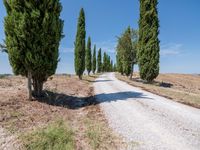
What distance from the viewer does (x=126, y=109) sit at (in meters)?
11.0

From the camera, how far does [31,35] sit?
11.6 metres

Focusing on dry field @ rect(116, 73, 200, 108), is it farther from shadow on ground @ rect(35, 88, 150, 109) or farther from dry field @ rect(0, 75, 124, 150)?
dry field @ rect(0, 75, 124, 150)

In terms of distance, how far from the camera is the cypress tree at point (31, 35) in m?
11.4

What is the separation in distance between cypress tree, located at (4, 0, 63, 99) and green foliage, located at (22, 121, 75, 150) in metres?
5.48

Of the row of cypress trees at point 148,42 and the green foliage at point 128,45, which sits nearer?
the row of cypress trees at point 148,42

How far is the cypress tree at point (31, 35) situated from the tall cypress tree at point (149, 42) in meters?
19.2

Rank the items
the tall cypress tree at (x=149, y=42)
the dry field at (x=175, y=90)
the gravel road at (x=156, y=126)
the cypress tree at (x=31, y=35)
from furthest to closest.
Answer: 1. the tall cypress tree at (x=149, y=42)
2. the dry field at (x=175, y=90)
3. the cypress tree at (x=31, y=35)
4. the gravel road at (x=156, y=126)

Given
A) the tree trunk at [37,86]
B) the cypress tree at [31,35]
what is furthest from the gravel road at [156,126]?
the cypress tree at [31,35]

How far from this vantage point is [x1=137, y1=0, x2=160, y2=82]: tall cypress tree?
29.3 m

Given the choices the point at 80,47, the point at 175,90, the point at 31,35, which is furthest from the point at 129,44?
the point at 31,35

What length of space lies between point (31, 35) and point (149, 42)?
21.0 m

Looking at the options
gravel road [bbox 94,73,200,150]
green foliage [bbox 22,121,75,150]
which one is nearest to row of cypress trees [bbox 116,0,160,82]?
gravel road [bbox 94,73,200,150]

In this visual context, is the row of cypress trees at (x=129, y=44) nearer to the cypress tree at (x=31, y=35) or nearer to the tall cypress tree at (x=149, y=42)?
the tall cypress tree at (x=149, y=42)

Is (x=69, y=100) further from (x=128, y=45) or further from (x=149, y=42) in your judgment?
(x=128, y=45)
